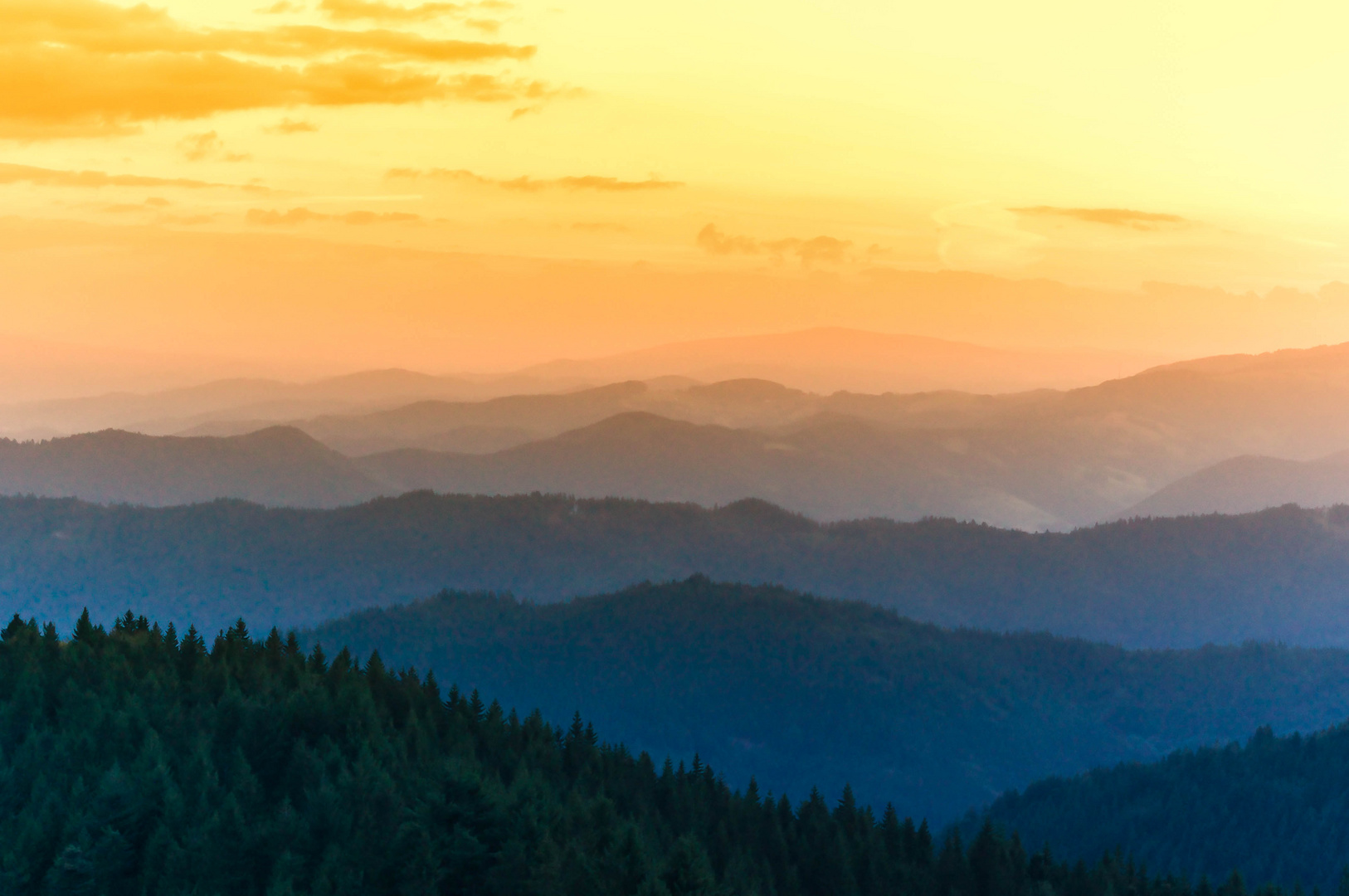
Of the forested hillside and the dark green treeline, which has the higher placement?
the dark green treeline

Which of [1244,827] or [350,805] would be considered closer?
[350,805]

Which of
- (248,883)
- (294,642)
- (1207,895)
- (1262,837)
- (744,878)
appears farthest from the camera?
(1262,837)

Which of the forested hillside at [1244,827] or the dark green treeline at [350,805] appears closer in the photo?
the dark green treeline at [350,805]

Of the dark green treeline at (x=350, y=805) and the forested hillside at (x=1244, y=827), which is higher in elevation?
the dark green treeline at (x=350, y=805)

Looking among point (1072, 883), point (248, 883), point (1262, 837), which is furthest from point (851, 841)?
point (1262, 837)

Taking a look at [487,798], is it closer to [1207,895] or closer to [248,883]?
[248,883]

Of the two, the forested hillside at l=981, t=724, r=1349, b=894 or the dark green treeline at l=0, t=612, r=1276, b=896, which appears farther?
the forested hillside at l=981, t=724, r=1349, b=894

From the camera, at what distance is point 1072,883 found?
97.0 meters

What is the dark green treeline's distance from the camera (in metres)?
56.2

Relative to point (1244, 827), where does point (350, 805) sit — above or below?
above

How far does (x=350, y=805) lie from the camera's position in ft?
206

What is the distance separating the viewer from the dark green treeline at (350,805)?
185 feet

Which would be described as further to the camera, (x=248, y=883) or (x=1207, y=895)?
(x=1207, y=895)

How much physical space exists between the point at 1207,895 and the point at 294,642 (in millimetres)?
79233
